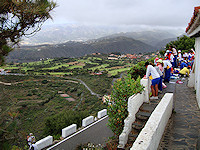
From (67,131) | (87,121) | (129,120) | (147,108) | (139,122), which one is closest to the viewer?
(129,120)

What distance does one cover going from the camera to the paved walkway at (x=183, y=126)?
4.01 metres

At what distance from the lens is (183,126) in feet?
16.2

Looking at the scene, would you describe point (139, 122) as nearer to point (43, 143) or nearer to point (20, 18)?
point (20, 18)

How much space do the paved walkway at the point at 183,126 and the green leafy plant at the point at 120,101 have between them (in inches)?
49.7

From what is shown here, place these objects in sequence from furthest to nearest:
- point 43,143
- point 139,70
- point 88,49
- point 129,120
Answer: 1. point 88,49
2. point 43,143
3. point 139,70
4. point 129,120

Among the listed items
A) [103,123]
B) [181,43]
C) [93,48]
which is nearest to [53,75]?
[181,43]

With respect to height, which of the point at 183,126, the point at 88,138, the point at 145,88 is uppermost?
the point at 145,88

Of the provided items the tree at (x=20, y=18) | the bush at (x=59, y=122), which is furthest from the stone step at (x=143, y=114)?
the bush at (x=59, y=122)

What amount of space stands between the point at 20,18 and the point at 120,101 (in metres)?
4.00

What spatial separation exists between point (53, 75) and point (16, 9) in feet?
179

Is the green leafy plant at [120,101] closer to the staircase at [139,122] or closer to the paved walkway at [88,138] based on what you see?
the staircase at [139,122]

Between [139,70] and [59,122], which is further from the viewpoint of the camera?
[59,122]

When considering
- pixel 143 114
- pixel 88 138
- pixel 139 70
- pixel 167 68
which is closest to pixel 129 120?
pixel 143 114

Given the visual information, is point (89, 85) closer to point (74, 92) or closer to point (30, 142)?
point (74, 92)
